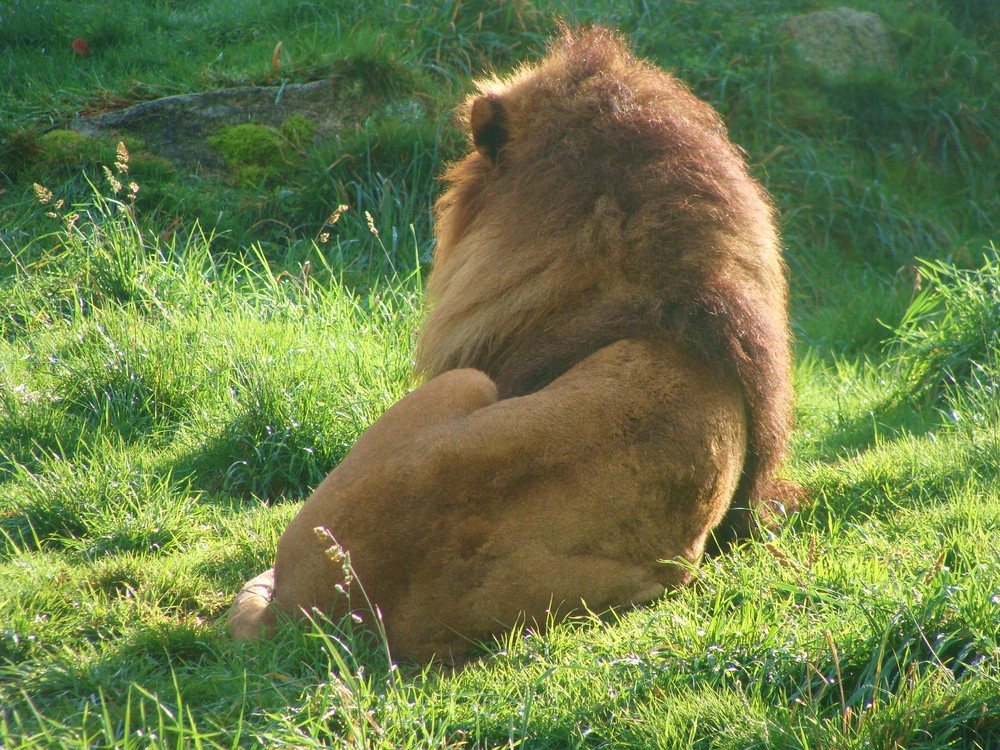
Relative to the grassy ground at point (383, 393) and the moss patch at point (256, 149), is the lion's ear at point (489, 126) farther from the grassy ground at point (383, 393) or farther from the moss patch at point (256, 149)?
the moss patch at point (256, 149)

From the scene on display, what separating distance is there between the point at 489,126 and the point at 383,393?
1.37 metres

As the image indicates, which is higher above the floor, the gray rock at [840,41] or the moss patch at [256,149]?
the gray rock at [840,41]

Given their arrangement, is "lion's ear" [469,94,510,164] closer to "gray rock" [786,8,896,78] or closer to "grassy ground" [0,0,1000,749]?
"grassy ground" [0,0,1000,749]

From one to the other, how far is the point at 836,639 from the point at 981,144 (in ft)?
22.8

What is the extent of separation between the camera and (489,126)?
3.71 meters

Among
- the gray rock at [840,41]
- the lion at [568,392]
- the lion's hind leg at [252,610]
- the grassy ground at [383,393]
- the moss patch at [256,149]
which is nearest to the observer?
the grassy ground at [383,393]

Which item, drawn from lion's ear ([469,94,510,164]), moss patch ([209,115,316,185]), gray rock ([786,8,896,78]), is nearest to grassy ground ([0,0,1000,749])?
moss patch ([209,115,316,185])

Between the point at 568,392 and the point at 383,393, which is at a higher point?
the point at 568,392

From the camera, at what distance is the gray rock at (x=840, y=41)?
825 cm

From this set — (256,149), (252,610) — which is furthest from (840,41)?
(252,610)

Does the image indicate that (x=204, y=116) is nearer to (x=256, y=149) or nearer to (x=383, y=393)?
(x=256, y=149)

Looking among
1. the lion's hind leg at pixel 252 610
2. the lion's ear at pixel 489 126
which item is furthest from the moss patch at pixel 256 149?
the lion's hind leg at pixel 252 610

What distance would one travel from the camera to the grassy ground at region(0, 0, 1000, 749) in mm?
2436

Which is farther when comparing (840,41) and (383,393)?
(840,41)
